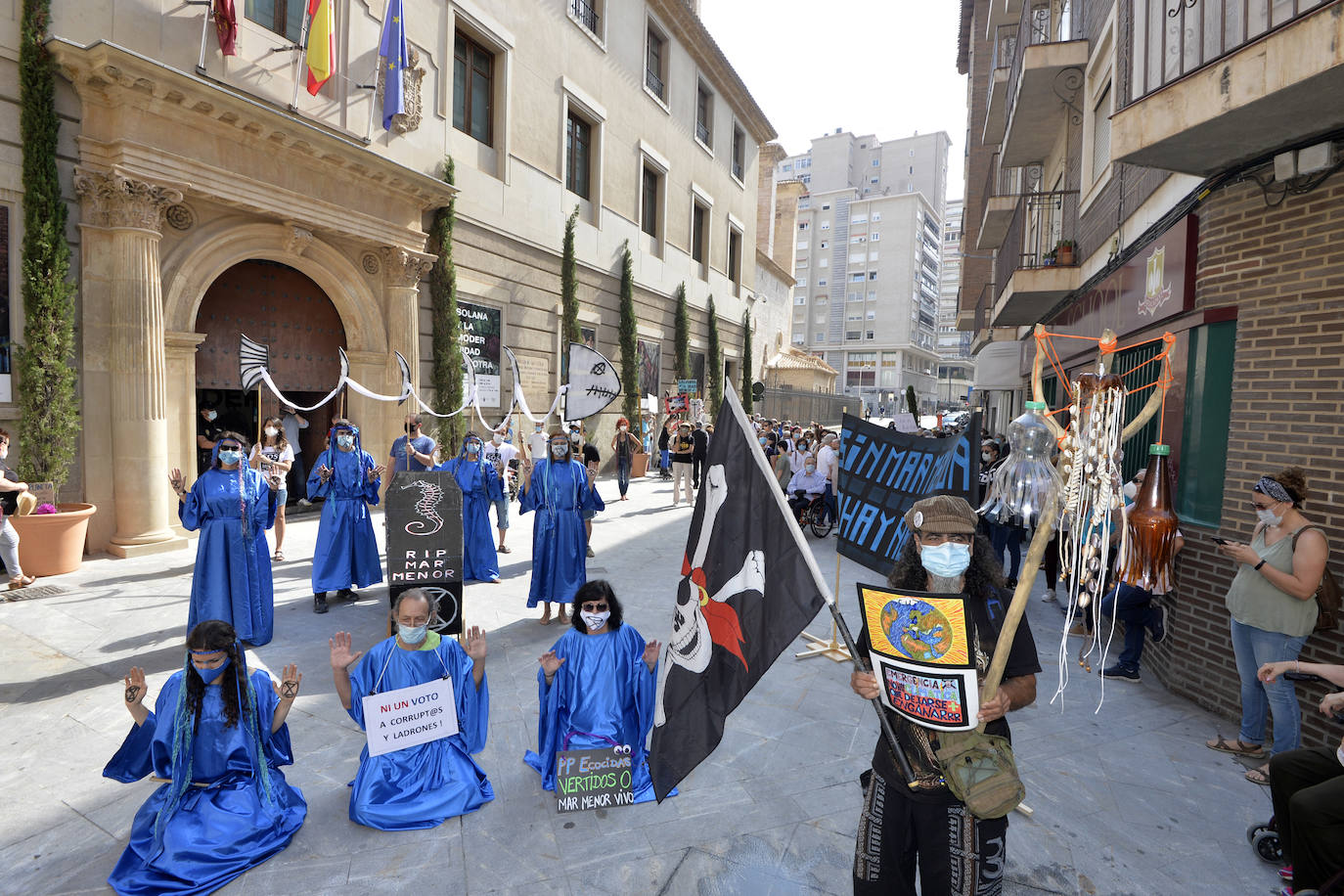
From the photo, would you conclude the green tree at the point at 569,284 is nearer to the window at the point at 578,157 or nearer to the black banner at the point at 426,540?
the window at the point at 578,157

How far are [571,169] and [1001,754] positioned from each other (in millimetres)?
18018

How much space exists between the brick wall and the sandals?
0.33m

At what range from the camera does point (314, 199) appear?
10922mm

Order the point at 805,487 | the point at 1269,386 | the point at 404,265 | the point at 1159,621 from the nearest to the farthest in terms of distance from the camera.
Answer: the point at 1269,386
the point at 1159,621
the point at 805,487
the point at 404,265

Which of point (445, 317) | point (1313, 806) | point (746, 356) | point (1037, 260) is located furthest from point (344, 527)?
point (746, 356)

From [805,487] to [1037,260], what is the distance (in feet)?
18.9

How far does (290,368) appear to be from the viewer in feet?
38.8

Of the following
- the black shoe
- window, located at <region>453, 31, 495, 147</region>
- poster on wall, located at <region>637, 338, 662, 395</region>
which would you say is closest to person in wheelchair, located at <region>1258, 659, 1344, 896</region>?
the black shoe

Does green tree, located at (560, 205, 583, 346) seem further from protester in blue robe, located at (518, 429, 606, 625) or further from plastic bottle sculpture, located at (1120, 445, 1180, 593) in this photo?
plastic bottle sculpture, located at (1120, 445, 1180, 593)

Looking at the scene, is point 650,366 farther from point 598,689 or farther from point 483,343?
point 598,689

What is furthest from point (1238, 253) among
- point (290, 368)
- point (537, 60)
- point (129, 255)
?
point (537, 60)

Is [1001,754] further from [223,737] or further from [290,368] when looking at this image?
[290,368]

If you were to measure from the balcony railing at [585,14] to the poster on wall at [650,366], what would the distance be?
8241 mm

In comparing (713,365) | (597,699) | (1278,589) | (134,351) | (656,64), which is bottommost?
(597,699)
